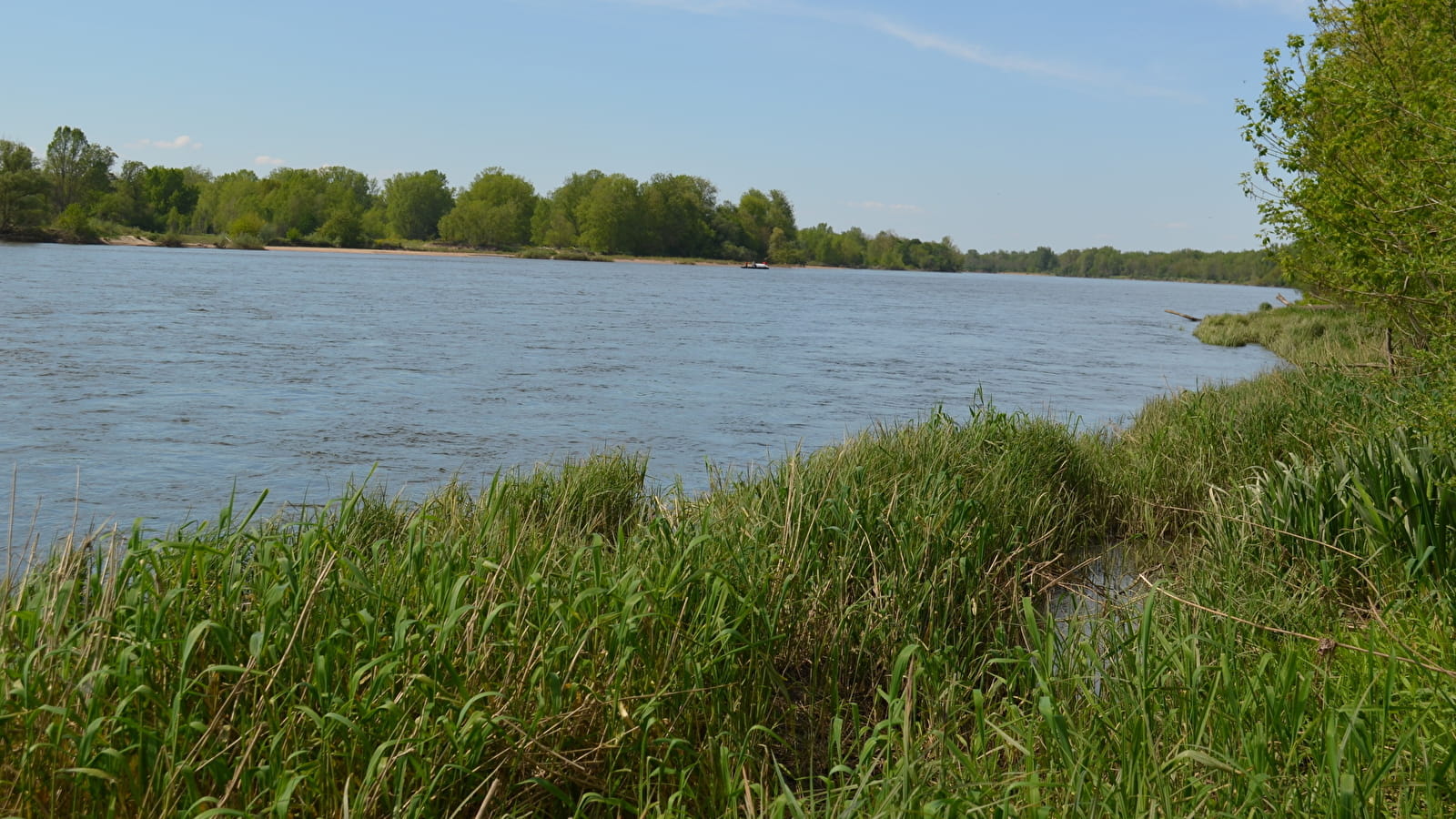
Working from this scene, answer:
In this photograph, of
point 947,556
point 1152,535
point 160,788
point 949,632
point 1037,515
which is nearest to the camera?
point 160,788

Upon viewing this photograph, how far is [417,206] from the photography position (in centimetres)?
15762

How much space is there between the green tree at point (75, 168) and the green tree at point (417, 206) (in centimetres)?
4225

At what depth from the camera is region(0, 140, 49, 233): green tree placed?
89875 millimetres

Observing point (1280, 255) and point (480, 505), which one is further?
point (1280, 255)

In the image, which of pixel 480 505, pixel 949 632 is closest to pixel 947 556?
pixel 949 632

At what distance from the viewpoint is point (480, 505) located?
734 cm

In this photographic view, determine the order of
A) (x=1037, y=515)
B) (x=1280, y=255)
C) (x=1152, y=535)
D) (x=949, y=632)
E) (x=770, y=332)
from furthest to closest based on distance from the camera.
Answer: (x=770, y=332) < (x=1280, y=255) < (x=1152, y=535) < (x=1037, y=515) < (x=949, y=632)

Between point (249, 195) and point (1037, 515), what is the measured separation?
153562 mm

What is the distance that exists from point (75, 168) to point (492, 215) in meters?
48.6

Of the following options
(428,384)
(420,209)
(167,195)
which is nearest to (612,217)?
(420,209)

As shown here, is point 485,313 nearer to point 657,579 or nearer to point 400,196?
point 657,579

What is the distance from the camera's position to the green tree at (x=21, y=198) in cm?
8988

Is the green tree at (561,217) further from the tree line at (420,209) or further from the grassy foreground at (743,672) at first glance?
the grassy foreground at (743,672)

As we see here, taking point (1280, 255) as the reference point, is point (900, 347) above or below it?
A: below
